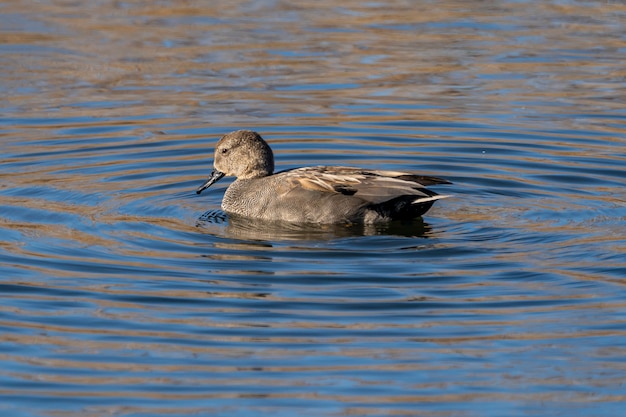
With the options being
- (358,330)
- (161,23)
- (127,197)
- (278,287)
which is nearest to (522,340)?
(358,330)

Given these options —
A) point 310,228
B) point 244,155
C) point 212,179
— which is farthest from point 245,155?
point 310,228

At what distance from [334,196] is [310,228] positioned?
0.37 metres

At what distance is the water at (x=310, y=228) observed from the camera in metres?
7.93

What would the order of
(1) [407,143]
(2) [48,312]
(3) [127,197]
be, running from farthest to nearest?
(1) [407,143], (3) [127,197], (2) [48,312]

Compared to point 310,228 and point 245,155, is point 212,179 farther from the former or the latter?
point 310,228

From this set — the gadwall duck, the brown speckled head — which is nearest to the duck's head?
the brown speckled head

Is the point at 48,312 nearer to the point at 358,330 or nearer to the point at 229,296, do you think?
the point at 229,296

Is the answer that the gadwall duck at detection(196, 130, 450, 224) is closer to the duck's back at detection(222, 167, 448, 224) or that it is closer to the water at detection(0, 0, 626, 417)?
the duck's back at detection(222, 167, 448, 224)

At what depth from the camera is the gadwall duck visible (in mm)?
11594

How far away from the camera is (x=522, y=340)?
8445mm

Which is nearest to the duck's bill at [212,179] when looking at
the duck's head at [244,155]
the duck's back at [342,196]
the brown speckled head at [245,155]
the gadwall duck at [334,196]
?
the duck's head at [244,155]

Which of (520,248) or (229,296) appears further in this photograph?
(520,248)

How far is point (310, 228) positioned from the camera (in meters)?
11.8

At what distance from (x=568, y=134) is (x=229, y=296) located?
6887 millimetres
